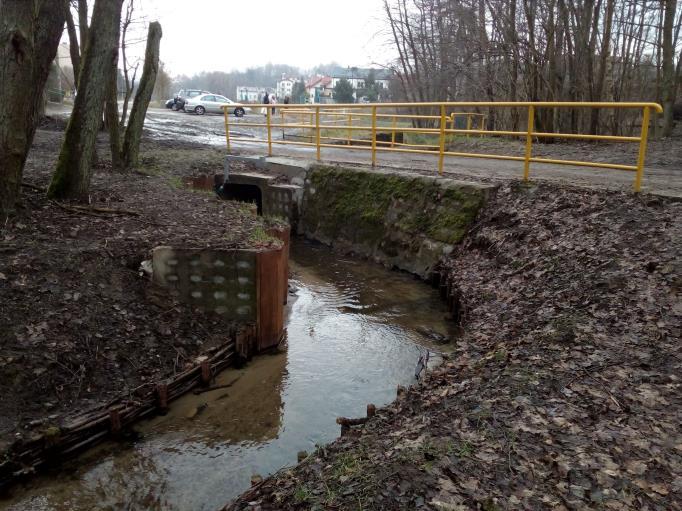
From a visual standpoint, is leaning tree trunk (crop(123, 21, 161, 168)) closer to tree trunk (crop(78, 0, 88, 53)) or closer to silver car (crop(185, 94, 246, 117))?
tree trunk (crop(78, 0, 88, 53))

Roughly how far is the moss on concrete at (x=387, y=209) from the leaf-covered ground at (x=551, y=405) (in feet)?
8.89

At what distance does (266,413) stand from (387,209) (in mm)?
6270

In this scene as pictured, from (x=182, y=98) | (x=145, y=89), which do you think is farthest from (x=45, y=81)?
(x=182, y=98)

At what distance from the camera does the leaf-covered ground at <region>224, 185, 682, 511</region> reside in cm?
335

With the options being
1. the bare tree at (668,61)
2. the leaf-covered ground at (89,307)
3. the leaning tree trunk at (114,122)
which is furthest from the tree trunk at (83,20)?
the bare tree at (668,61)

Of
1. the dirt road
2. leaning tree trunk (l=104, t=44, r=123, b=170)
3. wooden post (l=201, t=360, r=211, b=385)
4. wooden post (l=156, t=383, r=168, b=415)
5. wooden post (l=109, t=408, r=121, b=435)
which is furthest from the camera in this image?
leaning tree trunk (l=104, t=44, r=123, b=170)

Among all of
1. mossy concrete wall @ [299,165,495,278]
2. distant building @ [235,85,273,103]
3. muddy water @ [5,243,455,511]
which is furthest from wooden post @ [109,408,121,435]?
distant building @ [235,85,273,103]

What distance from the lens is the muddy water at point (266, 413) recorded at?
4871 millimetres

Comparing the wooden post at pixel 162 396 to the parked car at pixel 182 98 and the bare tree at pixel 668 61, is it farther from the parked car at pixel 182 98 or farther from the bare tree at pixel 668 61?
the parked car at pixel 182 98

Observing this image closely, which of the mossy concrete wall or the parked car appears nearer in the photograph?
the mossy concrete wall

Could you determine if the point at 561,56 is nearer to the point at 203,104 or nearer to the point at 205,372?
the point at 205,372

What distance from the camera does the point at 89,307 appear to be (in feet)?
21.1

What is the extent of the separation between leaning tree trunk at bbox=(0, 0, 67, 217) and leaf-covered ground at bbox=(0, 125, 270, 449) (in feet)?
2.17

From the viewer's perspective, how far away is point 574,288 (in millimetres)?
Result: 6402
